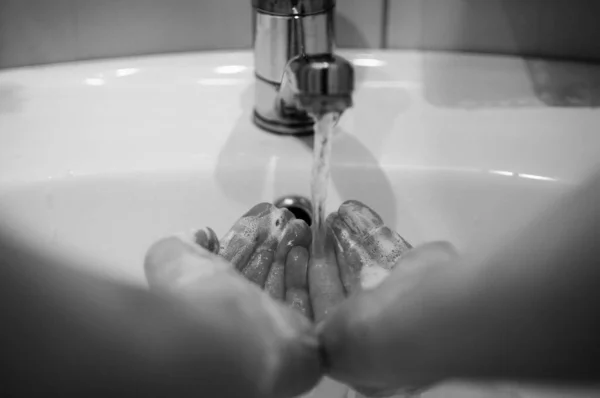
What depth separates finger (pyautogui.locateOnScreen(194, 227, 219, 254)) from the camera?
0.38 metres

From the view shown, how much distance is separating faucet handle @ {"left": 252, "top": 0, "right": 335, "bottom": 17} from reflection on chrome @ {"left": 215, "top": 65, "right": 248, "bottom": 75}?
0.10 m

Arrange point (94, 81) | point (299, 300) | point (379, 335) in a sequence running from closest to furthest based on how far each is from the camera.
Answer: point (379, 335) → point (299, 300) → point (94, 81)

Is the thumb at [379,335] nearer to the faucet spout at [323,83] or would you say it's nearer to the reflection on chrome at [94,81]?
the faucet spout at [323,83]

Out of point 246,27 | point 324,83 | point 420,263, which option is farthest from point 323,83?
point 246,27

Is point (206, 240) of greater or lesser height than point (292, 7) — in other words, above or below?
below

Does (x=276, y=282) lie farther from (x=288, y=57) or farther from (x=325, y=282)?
(x=288, y=57)

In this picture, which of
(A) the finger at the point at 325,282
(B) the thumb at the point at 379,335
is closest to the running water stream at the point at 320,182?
(A) the finger at the point at 325,282

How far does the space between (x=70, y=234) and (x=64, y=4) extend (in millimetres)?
170

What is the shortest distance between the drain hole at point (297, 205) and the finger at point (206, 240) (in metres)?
0.06

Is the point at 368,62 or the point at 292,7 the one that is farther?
the point at 368,62

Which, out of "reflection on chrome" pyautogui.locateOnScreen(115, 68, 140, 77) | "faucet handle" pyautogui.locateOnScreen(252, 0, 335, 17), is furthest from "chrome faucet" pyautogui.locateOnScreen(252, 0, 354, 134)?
"reflection on chrome" pyautogui.locateOnScreen(115, 68, 140, 77)

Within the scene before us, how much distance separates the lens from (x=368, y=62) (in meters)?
0.53

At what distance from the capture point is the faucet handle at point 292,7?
0.42 meters

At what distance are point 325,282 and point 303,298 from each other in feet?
0.05
